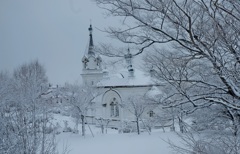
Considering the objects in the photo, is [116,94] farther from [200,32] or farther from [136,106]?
[200,32]

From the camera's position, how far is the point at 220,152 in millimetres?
5094

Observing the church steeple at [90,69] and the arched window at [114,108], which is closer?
the arched window at [114,108]

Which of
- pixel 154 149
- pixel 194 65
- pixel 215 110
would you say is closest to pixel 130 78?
pixel 154 149

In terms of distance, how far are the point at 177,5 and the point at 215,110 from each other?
20.3 feet

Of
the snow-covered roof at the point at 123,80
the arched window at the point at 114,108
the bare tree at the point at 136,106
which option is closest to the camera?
the bare tree at the point at 136,106

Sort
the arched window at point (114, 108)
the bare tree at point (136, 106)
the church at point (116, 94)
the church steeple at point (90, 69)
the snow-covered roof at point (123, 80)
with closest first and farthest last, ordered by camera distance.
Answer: the bare tree at point (136, 106), the church at point (116, 94), the snow-covered roof at point (123, 80), the arched window at point (114, 108), the church steeple at point (90, 69)

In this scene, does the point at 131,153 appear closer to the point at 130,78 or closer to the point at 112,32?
the point at 112,32

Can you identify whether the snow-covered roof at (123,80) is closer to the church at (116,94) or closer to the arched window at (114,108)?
the church at (116,94)

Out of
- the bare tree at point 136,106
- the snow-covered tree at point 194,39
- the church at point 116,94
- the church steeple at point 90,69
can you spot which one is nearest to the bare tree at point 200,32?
the snow-covered tree at point 194,39

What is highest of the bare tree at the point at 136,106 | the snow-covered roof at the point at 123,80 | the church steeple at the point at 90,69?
the church steeple at the point at 90,69

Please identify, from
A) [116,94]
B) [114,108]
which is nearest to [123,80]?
[116,94]

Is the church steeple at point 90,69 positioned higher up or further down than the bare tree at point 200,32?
higher up

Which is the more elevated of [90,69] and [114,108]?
[90,69]

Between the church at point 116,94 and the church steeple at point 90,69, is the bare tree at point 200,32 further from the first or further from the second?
the church steeple at point 90,69
